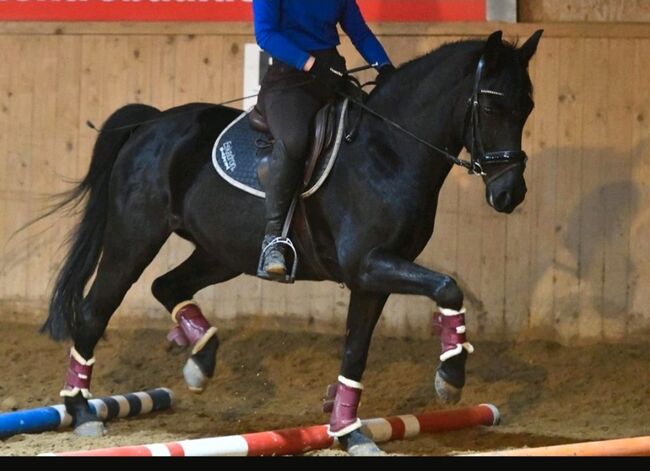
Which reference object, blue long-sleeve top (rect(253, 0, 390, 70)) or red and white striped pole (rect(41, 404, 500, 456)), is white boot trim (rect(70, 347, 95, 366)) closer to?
red and white striped pole (rect(41, 404, 500, 456))

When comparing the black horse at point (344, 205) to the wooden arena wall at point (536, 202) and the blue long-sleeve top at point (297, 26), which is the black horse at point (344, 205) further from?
the wooden arena wall at point (536, 202)

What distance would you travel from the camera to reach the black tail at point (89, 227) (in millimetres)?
Answer: 6145

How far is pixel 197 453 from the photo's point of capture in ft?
14.9

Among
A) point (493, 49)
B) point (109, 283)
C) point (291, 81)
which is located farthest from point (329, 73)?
point (109, 283)

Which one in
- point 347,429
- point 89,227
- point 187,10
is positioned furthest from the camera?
point 187,10

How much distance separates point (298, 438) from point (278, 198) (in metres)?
1.19

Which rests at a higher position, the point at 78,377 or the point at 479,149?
the point at 479,149

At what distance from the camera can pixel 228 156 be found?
5703 millimetres

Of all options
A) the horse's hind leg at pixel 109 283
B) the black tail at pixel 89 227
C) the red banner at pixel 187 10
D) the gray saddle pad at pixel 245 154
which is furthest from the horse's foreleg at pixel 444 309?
the red banner at pixel 187 10

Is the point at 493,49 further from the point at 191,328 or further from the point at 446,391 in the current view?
the point at 191,328

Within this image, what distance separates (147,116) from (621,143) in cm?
332

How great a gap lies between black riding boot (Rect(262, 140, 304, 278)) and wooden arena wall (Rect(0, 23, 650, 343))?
2469 mm

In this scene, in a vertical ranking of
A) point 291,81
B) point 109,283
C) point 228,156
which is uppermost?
point 291,81
